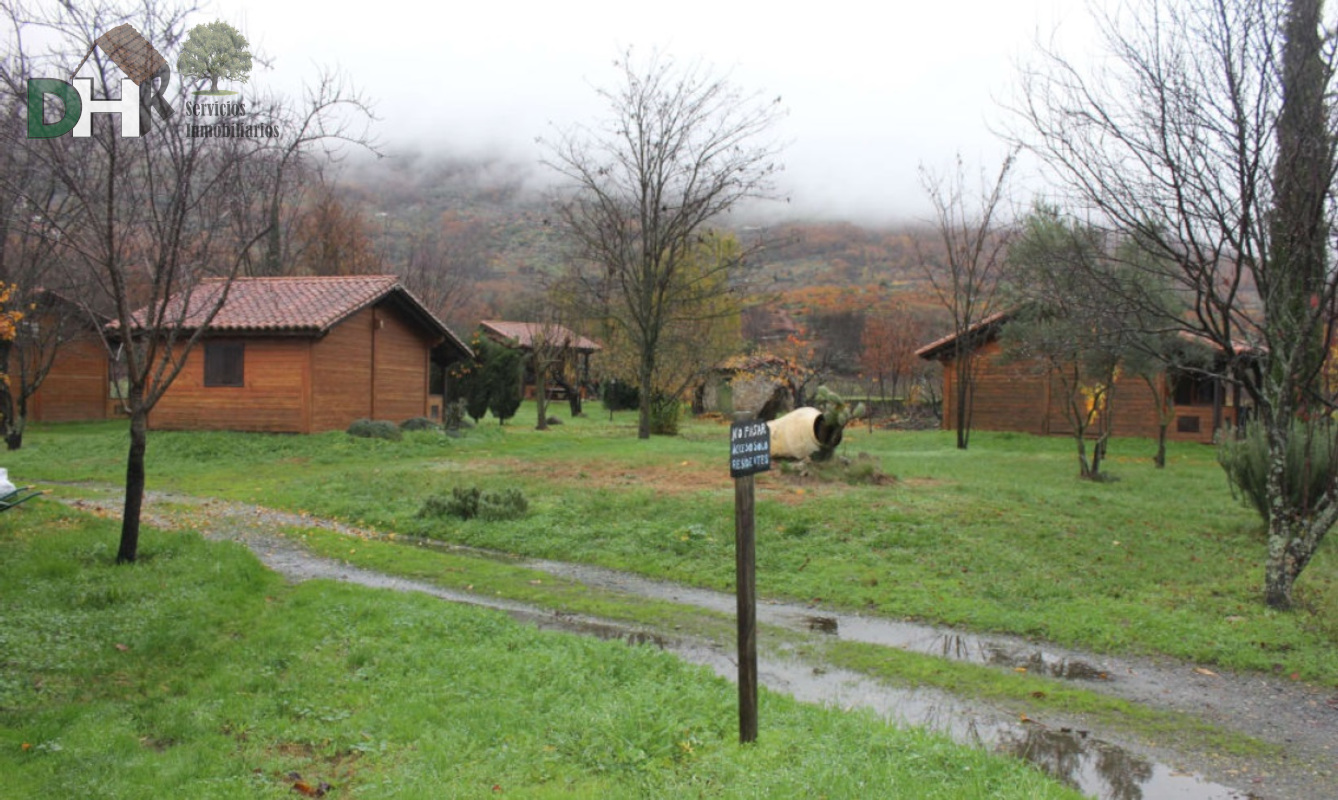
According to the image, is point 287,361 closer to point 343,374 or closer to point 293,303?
point 343,374

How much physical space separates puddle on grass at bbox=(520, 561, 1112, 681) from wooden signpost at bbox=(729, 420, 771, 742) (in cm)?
319

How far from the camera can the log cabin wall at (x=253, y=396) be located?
2383 centimetres

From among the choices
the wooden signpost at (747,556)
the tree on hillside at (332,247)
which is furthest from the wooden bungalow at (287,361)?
the wooden signpost at (747,556)

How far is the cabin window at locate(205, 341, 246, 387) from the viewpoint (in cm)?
2433

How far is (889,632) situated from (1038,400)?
26966 millimetres

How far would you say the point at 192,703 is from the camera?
5.52m

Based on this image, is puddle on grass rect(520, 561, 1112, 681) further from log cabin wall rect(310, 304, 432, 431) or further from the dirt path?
log cabin wall rect(310, 304, 432, 431)

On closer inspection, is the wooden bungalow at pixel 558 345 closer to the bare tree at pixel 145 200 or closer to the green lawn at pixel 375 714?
the bare tree at pixel 145 200

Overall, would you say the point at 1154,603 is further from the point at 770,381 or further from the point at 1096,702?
the point at 770,381

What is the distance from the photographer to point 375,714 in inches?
214

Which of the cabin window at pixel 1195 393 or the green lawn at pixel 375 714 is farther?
the cabin window at pixel 1195 393

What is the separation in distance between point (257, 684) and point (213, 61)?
6344 mm

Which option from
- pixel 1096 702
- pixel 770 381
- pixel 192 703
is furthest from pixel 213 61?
pixel 770 381

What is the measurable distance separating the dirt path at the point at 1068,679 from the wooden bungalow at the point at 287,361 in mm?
14588
